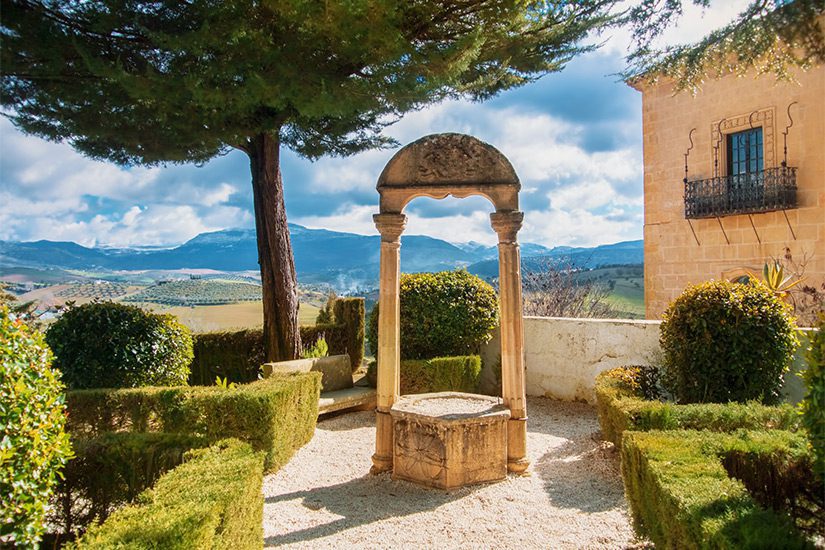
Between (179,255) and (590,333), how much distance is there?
47276 mm

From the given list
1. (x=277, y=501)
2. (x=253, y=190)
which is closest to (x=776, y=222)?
(x=253, y=190)

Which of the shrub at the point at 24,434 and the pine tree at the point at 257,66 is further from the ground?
the pine tree at the point at 257,66

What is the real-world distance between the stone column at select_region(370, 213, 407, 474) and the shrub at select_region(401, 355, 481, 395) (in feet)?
8.72

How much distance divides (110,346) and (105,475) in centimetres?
289

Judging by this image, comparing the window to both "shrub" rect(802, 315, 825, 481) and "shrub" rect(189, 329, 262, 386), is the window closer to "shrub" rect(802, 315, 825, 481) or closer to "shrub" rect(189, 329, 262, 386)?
"shrub" rect(189, 329, 262, 386)

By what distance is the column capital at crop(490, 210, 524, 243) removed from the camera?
5.37m

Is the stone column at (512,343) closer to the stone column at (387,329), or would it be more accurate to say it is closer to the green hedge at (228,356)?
the stone column at (387,329)

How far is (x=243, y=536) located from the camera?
323 centimetres

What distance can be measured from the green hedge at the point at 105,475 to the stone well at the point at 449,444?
188 cm

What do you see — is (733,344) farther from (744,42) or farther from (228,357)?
(228,357)

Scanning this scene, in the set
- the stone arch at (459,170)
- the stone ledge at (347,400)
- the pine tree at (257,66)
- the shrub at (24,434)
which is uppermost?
the pine tree at (257,66)

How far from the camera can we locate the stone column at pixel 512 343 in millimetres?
5434

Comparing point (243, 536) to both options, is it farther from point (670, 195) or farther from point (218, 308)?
point (670, 195)

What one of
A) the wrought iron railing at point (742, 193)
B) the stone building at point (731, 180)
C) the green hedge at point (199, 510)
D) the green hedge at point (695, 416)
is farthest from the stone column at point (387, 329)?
the wrought iron railing at point (742, 193)
